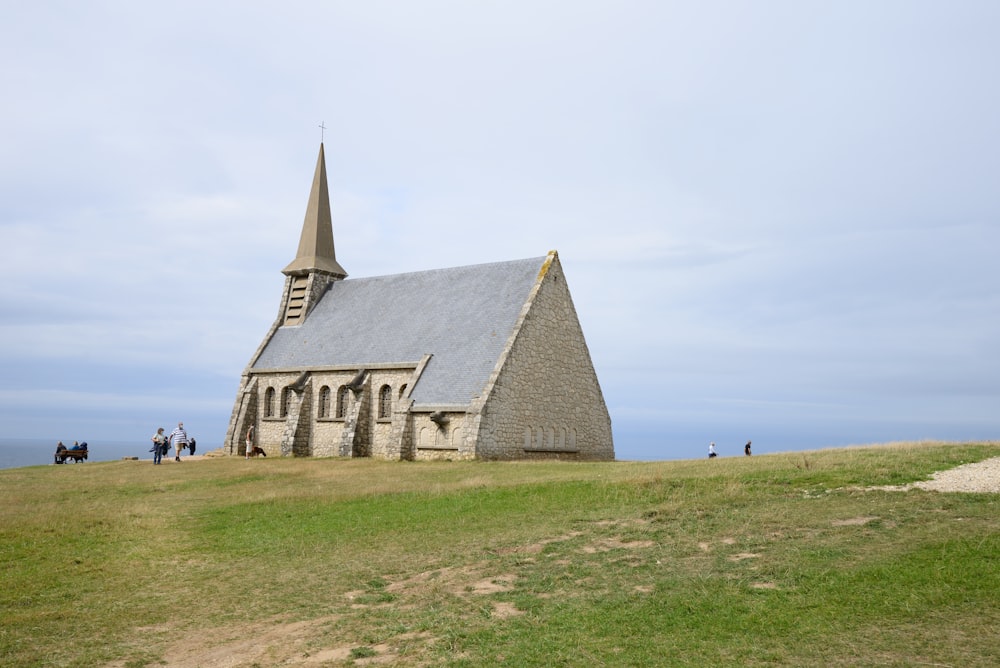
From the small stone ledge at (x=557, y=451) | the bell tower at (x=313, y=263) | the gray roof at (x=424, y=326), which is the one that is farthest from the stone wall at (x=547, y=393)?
the bell tower at (x=313, y=263)

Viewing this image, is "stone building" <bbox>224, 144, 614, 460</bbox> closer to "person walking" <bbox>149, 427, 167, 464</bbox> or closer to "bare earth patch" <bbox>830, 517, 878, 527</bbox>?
"person walking" <bbox>149, 427, 167, 464</bbox>

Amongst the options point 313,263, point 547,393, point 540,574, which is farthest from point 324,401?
point 540,574

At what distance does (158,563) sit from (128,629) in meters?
4.89

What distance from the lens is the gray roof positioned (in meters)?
39.2

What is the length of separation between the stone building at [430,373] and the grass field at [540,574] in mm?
12515

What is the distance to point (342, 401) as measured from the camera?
4516cm

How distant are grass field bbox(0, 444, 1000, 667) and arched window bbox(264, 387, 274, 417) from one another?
25.0 meters

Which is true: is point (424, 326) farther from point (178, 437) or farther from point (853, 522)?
point (853, 522)

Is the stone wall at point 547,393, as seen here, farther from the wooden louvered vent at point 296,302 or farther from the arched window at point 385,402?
the wooden louvered vent at point 296,302

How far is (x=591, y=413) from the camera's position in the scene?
4272 centimetres

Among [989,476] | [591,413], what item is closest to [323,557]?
[989,476]

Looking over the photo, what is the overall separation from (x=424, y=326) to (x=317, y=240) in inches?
558

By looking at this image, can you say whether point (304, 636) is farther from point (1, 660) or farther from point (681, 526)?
point (681, 526)

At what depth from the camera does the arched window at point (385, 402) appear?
42438 mm
